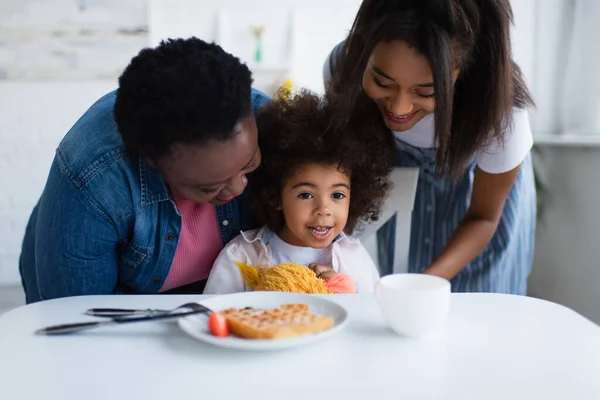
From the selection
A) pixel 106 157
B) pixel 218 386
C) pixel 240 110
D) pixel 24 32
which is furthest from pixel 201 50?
pixel 24 32

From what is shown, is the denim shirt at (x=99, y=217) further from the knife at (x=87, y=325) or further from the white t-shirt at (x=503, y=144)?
the white t-shirt at (x=503, y=144)

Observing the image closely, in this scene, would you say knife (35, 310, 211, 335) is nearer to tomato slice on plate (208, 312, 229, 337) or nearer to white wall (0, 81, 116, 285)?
tomato slice on plate (208, 312, 229, 337)

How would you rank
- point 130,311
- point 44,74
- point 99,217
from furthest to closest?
1. point 44,74
2. point 99,217
3. point 130,311

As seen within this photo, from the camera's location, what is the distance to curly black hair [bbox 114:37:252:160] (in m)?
0.89

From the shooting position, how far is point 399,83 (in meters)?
1.09

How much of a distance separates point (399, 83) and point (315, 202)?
0.93 feet

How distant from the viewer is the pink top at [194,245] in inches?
46.2

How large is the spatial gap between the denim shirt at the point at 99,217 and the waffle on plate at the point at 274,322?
0.36 metres

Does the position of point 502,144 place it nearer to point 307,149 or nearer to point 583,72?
point 307,149

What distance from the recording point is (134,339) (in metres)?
0.75

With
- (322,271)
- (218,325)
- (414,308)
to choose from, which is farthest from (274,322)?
(322,271)

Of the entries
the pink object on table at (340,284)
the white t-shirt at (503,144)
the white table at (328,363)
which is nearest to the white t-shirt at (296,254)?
the pink object on table at (340,284)

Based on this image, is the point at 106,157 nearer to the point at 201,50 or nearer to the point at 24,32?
the point at 201,50

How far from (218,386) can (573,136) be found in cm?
217
